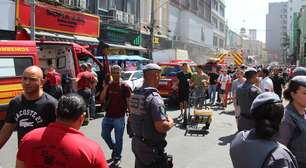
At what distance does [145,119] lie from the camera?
477cm

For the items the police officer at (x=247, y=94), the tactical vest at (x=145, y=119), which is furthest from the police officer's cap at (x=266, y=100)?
the police officer at (x=247, y=94)

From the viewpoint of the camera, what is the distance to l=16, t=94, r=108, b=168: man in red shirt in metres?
2.91

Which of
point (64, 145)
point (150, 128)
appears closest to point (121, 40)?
point (150, 128)

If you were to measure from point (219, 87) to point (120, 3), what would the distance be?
1675 cm

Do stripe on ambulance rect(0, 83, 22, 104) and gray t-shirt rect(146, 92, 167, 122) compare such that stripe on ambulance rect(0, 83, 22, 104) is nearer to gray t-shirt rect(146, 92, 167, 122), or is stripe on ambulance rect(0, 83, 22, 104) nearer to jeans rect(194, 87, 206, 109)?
jeans rect(194, 87, 206, 109)

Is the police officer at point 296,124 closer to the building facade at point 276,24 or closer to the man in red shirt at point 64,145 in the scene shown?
the man in red shirt at point 64,145

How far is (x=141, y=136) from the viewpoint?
15.7ft

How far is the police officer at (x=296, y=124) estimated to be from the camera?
3672 mm

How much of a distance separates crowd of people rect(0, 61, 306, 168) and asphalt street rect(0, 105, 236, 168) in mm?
1133

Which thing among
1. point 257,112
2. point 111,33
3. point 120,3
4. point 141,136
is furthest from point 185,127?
point 120,3

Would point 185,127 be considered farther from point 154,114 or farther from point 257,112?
point 257,112

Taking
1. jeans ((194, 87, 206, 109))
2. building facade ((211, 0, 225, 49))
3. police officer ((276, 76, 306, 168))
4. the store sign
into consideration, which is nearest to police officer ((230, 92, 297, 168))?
police officer ((276, 76, 306, 168))

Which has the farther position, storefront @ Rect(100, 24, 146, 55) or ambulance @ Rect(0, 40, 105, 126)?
storefront @ Rect(100, 24, 146, 55)

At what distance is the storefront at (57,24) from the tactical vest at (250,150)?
18472 millimetres
